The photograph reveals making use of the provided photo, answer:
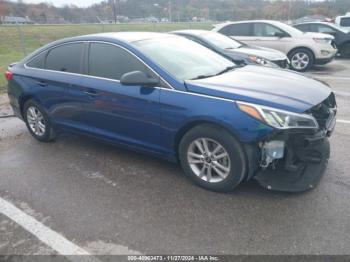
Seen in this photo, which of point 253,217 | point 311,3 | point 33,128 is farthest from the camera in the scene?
point 311,3

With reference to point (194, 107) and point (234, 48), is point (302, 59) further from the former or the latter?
point (194, 107)

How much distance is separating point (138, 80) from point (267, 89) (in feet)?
4.43

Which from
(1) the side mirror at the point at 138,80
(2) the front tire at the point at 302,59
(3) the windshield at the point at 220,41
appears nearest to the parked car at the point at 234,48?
(3) the windshield at the point at 220,41

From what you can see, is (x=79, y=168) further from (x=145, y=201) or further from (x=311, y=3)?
(x=311, y=3)

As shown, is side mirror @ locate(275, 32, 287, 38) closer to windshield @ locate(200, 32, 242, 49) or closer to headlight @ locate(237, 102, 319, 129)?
windshield @ locate(200, 32, 242, 49)

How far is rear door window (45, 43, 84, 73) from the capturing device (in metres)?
4.75

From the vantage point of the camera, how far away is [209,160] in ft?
12.3

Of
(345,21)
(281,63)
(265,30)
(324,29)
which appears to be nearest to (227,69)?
(281,63)

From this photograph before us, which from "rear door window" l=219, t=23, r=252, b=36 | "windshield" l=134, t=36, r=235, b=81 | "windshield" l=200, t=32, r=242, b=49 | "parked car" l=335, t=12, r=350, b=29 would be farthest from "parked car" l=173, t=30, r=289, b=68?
"parked car" l=335, t=12, r=350, b=29

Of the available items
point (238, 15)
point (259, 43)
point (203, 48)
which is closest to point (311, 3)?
point (238, 15)

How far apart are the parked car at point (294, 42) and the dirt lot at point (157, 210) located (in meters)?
7.26

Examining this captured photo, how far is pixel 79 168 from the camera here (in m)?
4.58

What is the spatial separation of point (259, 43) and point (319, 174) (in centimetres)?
883

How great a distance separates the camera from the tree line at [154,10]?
37656 mm
